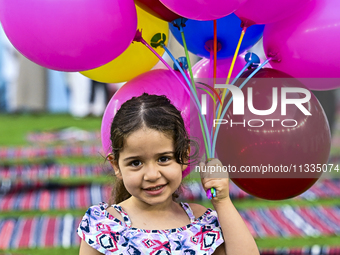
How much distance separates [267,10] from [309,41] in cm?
19

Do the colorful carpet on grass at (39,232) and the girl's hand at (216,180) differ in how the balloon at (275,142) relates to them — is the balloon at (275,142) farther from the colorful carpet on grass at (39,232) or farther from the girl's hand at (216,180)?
the colorful carpet on grass at (39,232)

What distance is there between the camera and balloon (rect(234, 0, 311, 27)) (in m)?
1.27

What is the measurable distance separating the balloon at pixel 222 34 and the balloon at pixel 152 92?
151 millimetres

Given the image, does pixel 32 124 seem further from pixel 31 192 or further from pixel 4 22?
pixel 4 22

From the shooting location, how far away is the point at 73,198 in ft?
13.4

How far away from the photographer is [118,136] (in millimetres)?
1232

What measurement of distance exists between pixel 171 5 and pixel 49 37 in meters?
0.34

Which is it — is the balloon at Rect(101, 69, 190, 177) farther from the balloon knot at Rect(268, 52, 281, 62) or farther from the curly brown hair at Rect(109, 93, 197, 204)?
the balloon knot at Rect(268, 52, 281, 62)

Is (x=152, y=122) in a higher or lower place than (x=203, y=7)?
lower

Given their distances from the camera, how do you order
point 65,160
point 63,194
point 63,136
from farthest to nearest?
1. point 63,136
2. point 65,160
3. point 63,194

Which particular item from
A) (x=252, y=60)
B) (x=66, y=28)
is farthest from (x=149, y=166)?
(x=252, y=60)

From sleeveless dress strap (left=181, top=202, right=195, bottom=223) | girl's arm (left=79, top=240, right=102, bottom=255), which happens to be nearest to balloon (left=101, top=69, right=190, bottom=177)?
sleeveless dress strap (left=181, top=202, right=195, bottom=223)

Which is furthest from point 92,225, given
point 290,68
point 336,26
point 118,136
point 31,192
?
Result: point 31,192

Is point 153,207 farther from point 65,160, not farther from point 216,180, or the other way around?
point 65,160
